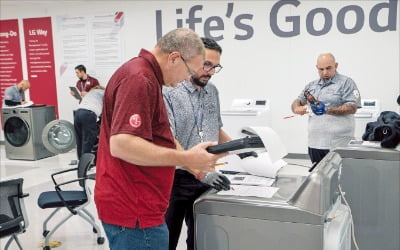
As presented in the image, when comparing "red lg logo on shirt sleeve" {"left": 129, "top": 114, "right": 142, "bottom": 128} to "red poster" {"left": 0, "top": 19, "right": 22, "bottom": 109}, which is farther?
"red poster" {"left": 0, "top": 19, "right": 22, "bottom": 109}

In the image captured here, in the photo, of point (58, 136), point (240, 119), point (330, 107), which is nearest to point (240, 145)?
point (330, 107)

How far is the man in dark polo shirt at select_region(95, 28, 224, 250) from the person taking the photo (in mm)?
1397

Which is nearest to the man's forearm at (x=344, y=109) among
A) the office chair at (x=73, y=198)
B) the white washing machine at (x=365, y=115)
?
the white washing machine at (x=365, y=115)

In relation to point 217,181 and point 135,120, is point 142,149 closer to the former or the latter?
point 135,120

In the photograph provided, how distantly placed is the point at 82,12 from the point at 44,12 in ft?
2.74

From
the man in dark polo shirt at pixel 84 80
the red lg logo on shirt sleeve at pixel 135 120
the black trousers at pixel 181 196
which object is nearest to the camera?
the red lg logo on shirt sleeve at pixel 135 120

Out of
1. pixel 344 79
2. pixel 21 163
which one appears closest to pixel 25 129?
pixel 21 163

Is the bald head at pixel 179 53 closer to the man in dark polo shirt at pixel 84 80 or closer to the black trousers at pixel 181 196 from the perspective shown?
the black trousers at pixel 181 196

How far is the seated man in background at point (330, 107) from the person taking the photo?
11.8 ft

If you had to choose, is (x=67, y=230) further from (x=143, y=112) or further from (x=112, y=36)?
(x=112, y=36)

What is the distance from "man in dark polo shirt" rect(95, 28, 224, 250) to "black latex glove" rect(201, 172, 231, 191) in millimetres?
223

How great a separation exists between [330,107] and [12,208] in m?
2.69

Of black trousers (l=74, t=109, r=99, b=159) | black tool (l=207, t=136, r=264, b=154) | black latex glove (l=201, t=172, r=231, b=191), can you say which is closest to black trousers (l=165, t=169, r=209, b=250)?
black latex glove (l=201, t=172, r=231, b=191)

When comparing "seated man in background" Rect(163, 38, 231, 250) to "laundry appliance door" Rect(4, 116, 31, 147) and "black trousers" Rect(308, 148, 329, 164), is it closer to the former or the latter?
"black trousers" Rect(308, 148, 329, 164)
